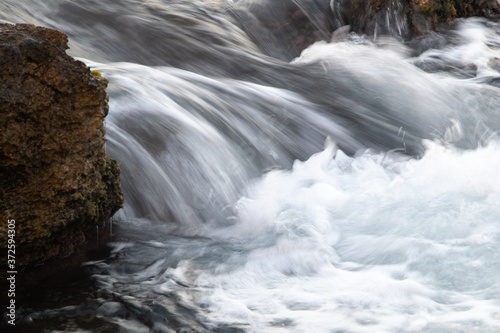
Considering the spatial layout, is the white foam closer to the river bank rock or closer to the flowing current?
the flowing current

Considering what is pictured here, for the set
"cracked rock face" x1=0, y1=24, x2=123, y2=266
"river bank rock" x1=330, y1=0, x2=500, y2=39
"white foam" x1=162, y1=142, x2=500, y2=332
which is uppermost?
"river bank rock" x1=330, y1=0, x2=500, y2=39

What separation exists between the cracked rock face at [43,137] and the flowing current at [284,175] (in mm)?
401

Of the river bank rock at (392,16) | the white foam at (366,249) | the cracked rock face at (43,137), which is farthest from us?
the river bank rock at (392,16)

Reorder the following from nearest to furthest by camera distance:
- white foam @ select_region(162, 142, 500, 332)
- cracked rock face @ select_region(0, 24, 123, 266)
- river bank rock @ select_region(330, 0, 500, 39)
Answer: cracked rock face @ select_region(0, 24, 123, 266) → white foam @ select_region(162, 142, 500, 332) → river bank rock @ select_region(330, 0, 500, 39)

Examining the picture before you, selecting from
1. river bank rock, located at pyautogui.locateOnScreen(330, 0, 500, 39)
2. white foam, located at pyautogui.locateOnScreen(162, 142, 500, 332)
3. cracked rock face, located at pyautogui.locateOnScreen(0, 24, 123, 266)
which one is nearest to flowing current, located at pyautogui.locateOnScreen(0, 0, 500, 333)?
white foam, located at pyautogui.locateOnScreen(162, 142, 500, 332)

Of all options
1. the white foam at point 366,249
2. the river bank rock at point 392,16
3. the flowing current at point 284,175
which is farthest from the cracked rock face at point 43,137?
the river bank rock at point 392,16

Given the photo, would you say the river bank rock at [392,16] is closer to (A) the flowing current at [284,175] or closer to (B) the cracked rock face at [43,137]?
(A) the flowing current at [284,175]

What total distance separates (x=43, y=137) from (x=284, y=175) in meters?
2.28

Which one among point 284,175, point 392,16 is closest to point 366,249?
point 284,175

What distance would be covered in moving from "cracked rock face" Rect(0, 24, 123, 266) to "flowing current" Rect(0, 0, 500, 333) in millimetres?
401

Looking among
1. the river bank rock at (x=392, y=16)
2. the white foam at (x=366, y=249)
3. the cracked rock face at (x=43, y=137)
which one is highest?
the river bank rock at (x=392, y=16)

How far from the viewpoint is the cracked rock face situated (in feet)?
8.50

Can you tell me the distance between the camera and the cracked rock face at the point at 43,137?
102 inches

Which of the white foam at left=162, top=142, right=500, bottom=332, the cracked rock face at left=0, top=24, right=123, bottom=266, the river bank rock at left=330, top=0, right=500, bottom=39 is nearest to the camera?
the cracked rock face at left=0, top=24, right=123, bottom=266
